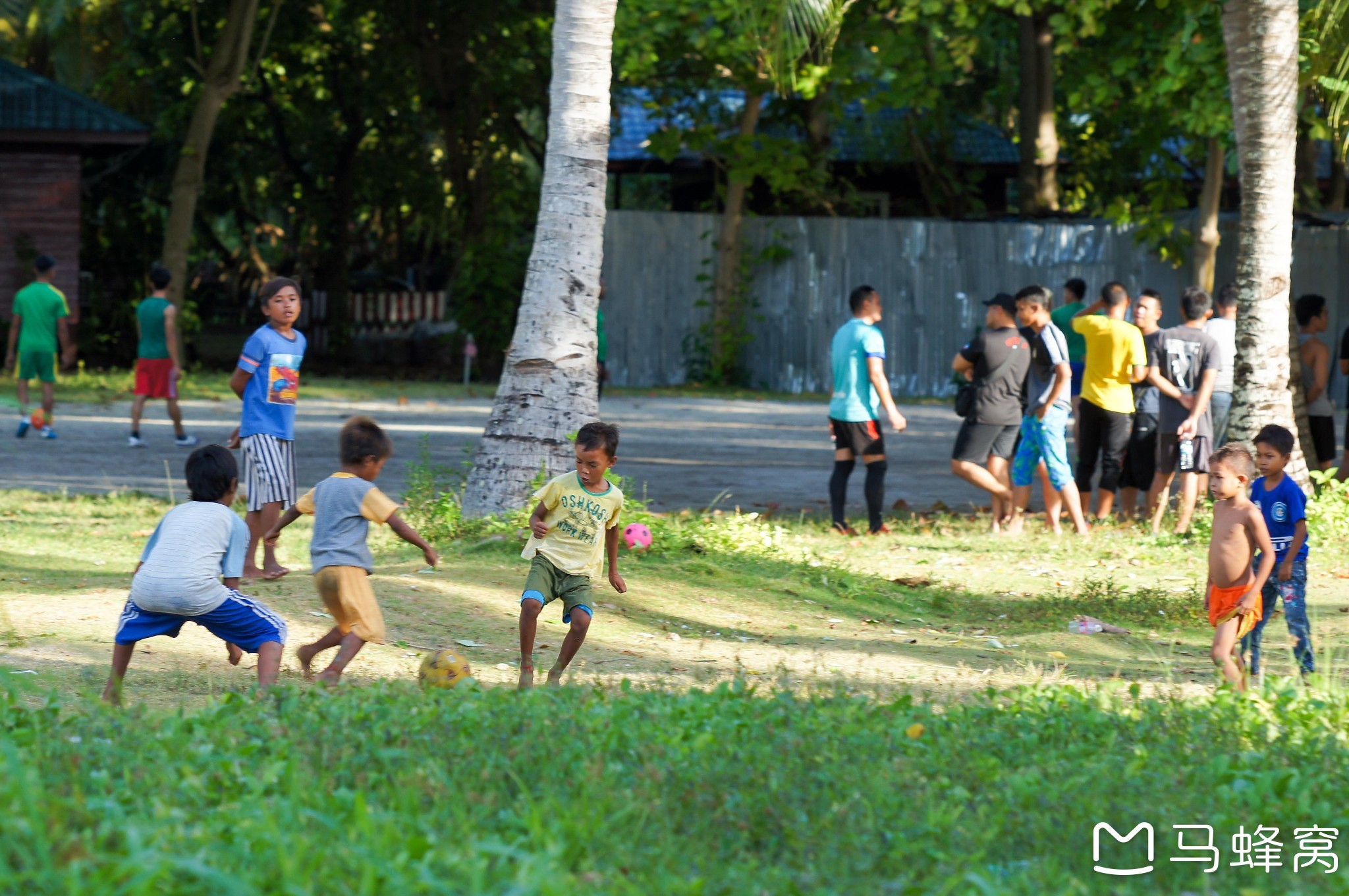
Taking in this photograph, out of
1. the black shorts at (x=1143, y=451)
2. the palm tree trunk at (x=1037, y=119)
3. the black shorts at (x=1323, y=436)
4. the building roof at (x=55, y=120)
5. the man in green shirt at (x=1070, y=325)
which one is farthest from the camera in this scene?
the palm tree trunk at (x=1037, y=119)

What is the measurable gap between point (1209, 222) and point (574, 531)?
16.1 meters

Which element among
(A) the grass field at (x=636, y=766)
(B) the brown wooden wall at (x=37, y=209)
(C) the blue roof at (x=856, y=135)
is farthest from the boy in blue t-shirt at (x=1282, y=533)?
(B) the brown wooden wall at (x=37, y=209)

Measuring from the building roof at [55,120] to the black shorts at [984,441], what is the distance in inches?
597

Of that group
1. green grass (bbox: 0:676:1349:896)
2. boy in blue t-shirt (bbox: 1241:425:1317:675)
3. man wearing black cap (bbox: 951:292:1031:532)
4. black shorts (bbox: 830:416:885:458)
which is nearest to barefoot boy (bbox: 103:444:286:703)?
green grass (bbox: 0:676:1349:896)

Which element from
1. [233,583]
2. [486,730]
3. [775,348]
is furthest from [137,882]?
[775,348]

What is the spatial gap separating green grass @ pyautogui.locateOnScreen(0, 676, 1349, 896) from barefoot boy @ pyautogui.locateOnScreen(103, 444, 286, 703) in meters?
0.41

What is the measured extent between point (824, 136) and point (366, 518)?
1878 centimetres

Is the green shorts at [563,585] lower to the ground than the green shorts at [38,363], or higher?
lower

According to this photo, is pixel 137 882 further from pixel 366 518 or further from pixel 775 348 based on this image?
pixel 775 348

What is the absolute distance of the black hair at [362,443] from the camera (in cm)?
588

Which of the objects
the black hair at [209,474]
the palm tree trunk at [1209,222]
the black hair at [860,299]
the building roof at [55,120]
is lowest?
the black hair at [209,474]

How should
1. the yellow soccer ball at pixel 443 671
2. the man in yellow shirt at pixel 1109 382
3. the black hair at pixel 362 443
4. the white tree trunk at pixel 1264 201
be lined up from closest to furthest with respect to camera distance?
the yellow soccer ball at pixel 443 671 → the black hair at pixel 362 443 → the white tree trunk at pixel 1264 201 → the man in yellow shirt at pixel 1109 382

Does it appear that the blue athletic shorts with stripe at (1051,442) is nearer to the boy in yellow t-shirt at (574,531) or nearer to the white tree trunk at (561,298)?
the white tree trunk at (561,298)

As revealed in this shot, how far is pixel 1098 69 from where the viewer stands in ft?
59.6
